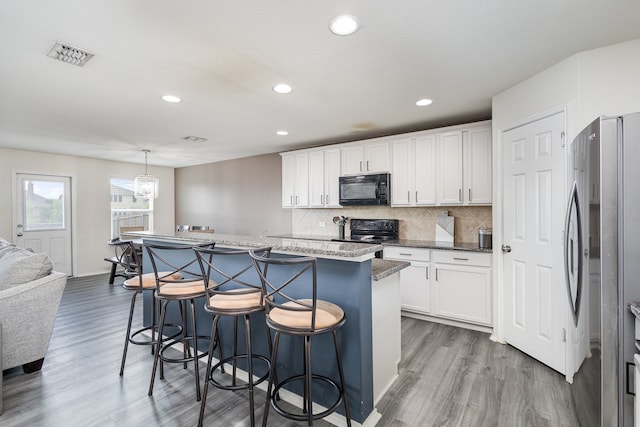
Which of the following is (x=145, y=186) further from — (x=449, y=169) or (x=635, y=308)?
(x=635, y=308)

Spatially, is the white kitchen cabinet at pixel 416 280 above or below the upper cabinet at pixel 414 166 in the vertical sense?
below

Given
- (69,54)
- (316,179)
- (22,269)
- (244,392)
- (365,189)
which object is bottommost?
(244,392)

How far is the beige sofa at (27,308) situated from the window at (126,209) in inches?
161

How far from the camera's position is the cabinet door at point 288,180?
16.6ft

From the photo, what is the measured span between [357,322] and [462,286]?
2017 millimetres

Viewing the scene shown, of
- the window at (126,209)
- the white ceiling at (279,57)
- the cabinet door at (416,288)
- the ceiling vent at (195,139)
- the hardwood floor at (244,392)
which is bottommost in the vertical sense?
the hardwood floor at (244,392)

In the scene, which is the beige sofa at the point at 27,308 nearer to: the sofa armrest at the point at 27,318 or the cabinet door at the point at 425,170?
the sofa armrest at the point at 27,318

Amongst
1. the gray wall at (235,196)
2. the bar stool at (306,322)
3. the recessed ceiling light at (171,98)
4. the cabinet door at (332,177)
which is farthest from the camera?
the gray wall at (235,196)

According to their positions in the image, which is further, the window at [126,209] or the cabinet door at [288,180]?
→ the window at [126,209]

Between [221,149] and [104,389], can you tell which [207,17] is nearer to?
[104,389]

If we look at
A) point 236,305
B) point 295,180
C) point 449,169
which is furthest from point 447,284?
point 295,180

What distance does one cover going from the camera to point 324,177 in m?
4.68

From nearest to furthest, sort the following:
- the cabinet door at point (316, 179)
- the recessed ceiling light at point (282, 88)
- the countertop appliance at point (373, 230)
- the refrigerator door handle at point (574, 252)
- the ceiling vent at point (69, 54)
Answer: the refrigerator door handle at point (574, 252)
the ceiling vent at point (69, 54)
the recessed ceiling light at point (282, 88)
the countertop appliance at point (373, 230)
the cabinet door at point (316, 179)

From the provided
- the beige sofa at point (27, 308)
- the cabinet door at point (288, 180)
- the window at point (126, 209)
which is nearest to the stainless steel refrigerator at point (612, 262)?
the beige sofa at point (27, 308)
